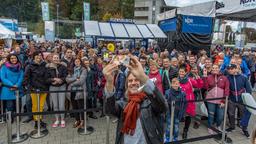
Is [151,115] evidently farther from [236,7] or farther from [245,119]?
[236,7]

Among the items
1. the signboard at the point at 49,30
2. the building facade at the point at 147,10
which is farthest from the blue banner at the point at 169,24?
the building facade at the point at 147,10

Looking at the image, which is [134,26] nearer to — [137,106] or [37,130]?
[37,130]

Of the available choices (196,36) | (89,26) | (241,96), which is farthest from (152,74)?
(196,36)

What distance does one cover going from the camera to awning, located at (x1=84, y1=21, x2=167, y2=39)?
398 inches

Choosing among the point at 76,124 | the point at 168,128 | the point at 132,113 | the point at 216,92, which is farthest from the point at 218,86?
the point at 132,113

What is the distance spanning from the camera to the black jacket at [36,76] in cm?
571

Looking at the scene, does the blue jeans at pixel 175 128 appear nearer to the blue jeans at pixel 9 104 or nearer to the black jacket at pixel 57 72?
the black jacket at pixel 57 72

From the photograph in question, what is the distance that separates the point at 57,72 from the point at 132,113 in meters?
4.06

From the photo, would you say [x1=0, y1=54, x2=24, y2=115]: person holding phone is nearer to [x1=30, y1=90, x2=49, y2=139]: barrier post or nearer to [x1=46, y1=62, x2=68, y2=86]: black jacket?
[x1=30, y1=90, x2=49, y2=139]: barrier post

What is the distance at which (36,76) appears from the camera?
5703 mm

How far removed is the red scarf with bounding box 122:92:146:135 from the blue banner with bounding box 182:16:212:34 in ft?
32.1

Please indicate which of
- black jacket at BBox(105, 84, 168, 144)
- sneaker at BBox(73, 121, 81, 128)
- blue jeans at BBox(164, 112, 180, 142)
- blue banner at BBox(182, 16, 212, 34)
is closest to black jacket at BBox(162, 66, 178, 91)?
blue jeans at BBox(164, 112, 180, 142)

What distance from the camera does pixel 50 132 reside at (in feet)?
18.7

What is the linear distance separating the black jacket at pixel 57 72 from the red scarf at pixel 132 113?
390cm
